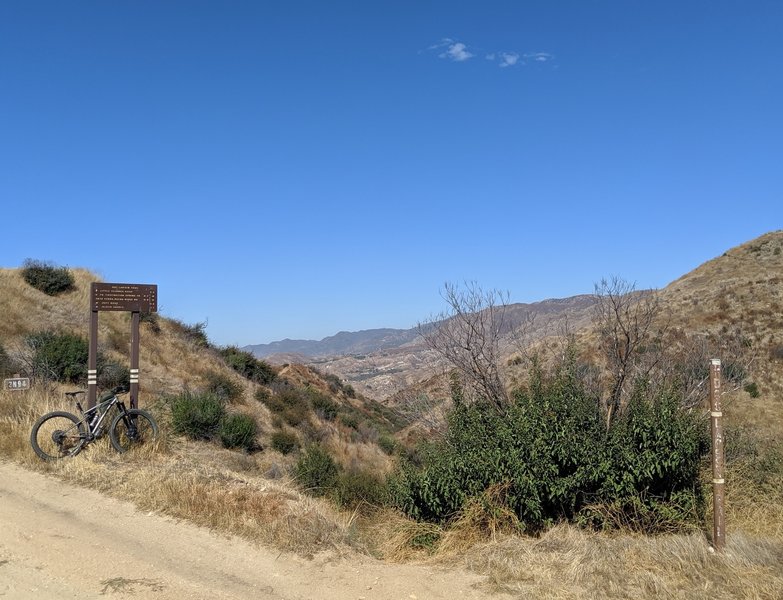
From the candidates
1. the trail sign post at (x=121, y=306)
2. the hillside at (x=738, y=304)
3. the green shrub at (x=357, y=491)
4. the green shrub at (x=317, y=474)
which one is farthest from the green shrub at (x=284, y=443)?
the trail sign post at (x=121, y=306)

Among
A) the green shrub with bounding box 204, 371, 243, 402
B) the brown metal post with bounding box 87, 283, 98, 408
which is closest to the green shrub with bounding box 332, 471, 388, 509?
the brown metal post with bounding box 87, 283, 98, 408

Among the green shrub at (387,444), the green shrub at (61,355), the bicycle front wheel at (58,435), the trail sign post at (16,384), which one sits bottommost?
the green shrub at (387,444)

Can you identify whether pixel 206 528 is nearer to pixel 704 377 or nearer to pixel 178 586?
pixel 178 586

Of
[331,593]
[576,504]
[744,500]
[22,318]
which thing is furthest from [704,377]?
[22,318]

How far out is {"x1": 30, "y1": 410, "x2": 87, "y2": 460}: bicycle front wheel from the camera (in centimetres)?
904

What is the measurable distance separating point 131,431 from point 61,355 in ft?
28.3

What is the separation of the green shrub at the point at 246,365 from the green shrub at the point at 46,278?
719cm

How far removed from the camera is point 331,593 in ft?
17.4

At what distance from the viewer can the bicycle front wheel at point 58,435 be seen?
29.7 feet

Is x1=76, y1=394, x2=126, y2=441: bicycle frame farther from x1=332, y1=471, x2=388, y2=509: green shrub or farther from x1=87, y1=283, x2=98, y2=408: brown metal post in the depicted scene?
x1=332, y1=471, x2=388, y2=509: green shrub

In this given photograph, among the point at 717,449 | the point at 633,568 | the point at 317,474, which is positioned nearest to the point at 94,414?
the point at 317,474

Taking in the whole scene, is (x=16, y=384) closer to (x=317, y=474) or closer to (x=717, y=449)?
(x=317, y=474)

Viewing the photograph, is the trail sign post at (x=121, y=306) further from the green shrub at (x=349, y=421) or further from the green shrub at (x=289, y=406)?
the green shrub at (x=349, y=421)

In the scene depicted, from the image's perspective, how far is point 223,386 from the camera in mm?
22703
